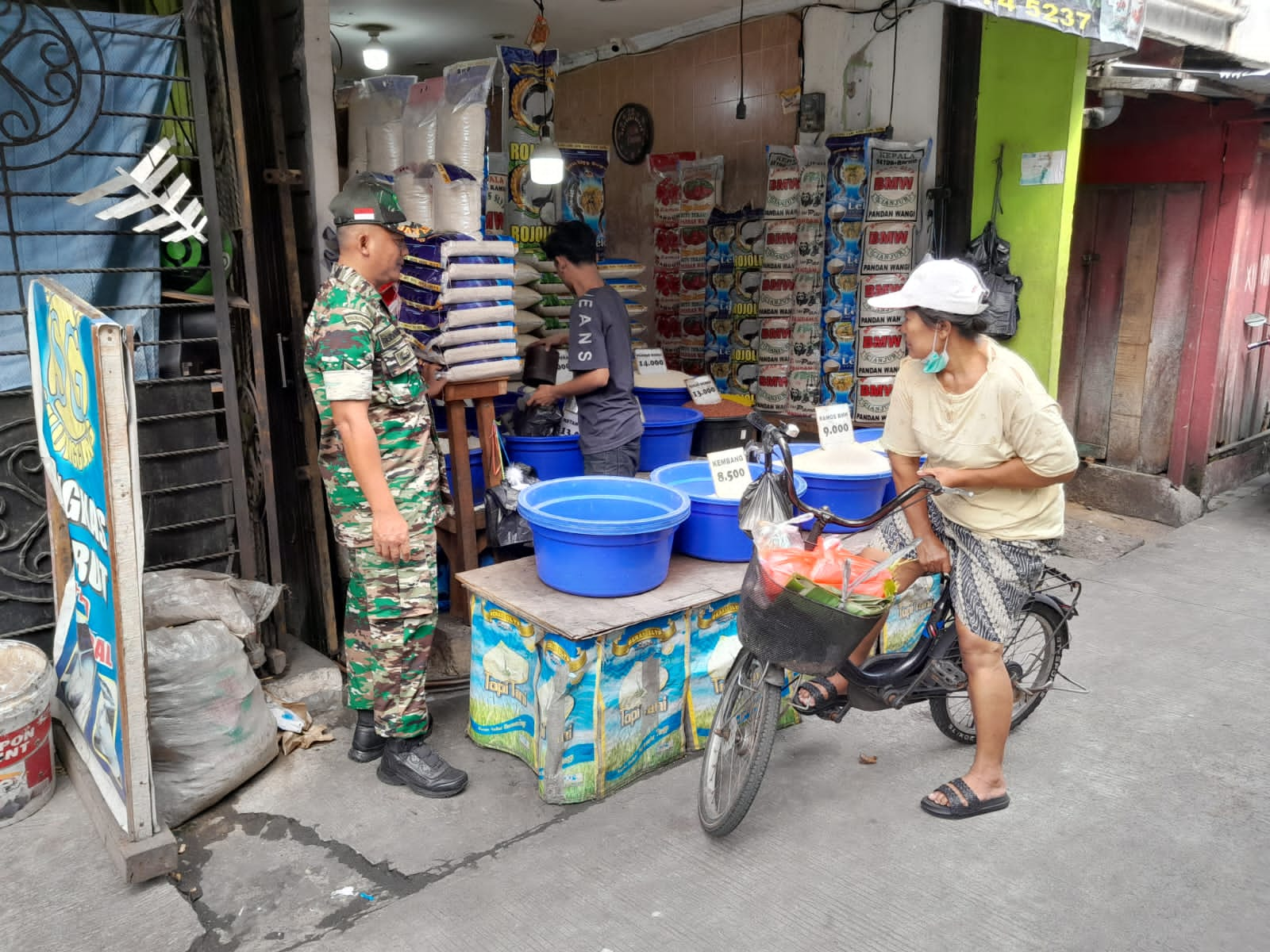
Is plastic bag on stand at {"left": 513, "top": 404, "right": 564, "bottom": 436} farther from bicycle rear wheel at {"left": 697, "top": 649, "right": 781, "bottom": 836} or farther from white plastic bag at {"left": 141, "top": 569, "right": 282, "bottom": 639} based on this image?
bicycle rear wheel at {"left": 697, "top": 649, "right": 781, "bottom": 836}

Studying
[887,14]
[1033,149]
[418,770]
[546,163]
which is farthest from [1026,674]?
[887,14]

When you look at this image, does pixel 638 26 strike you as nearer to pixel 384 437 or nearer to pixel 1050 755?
pixel 384 437

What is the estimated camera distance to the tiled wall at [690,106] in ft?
21.1

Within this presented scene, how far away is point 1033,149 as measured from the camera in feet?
16.7

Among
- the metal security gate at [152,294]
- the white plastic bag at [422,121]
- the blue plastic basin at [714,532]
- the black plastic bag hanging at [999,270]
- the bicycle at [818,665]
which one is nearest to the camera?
the bicycle at [818,665]

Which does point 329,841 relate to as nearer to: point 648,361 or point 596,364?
point 596,364

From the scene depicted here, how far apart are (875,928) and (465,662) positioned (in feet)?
7.13

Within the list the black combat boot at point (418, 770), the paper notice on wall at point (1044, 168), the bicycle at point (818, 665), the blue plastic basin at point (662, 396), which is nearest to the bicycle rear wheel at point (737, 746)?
the bicycle at point (818, 665)

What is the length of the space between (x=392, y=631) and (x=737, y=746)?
1257 millimetres

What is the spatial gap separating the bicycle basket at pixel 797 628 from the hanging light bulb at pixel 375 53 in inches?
249

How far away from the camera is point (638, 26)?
7188mm

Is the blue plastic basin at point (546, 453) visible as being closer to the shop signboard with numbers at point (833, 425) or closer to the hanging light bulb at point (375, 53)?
the shop signboard with numbers at point (833, 425)

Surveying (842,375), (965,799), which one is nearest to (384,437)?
(965,799)

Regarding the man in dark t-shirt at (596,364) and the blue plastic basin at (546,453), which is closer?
the man in dark t-shirt at (596,364)
